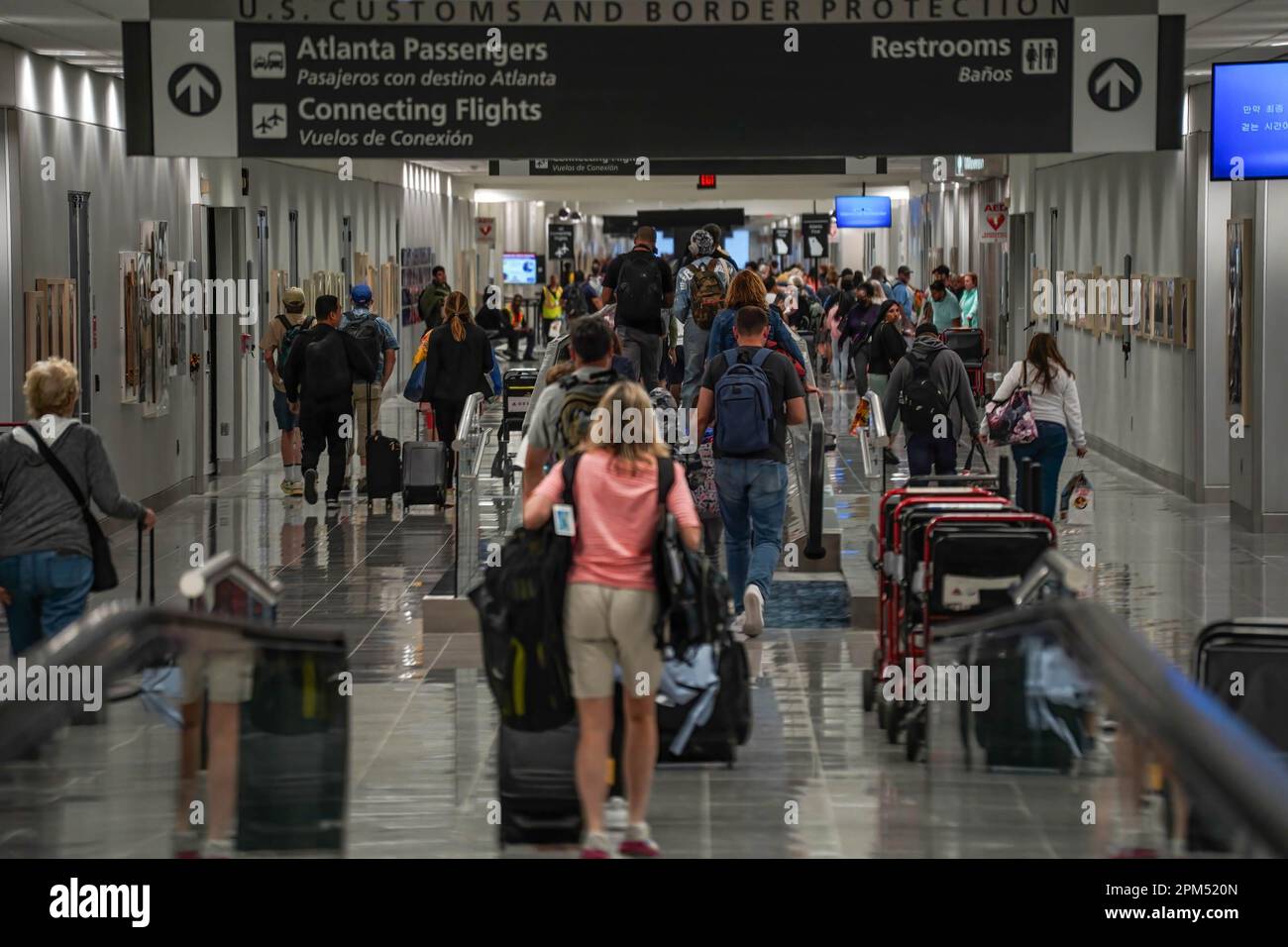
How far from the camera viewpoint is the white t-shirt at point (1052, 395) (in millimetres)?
13180

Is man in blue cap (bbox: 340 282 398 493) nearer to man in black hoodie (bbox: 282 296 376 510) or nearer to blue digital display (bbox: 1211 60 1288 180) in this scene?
man in black hoodie (bbox: 282 296 376 510)

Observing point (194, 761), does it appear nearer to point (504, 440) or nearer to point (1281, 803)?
point (1281, 803)

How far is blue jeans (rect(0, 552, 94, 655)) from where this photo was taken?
8164 mm

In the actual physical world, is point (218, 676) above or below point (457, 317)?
below

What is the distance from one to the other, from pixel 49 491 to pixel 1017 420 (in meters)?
7.08

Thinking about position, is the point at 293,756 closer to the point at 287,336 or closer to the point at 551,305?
the point at 287,336

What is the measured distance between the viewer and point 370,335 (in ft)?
57.3

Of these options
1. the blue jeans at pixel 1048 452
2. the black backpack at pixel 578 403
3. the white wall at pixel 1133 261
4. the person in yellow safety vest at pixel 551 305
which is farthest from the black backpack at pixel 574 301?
the black backpack at pixel 578 403

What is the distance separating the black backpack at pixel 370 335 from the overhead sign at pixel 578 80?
728 cm

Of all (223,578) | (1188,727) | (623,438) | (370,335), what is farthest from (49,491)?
(370,335)

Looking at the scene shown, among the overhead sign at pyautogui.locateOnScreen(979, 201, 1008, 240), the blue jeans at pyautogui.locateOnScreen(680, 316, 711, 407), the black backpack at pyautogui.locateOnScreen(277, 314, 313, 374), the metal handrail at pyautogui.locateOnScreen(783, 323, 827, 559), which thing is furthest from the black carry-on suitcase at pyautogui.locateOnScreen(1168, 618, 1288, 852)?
the overhead sign at pyautogui.locateOnScreen(979, 201, 1008, 240)

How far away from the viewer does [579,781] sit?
6.22 meters

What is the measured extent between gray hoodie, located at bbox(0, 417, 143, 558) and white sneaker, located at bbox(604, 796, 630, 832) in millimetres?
2575
